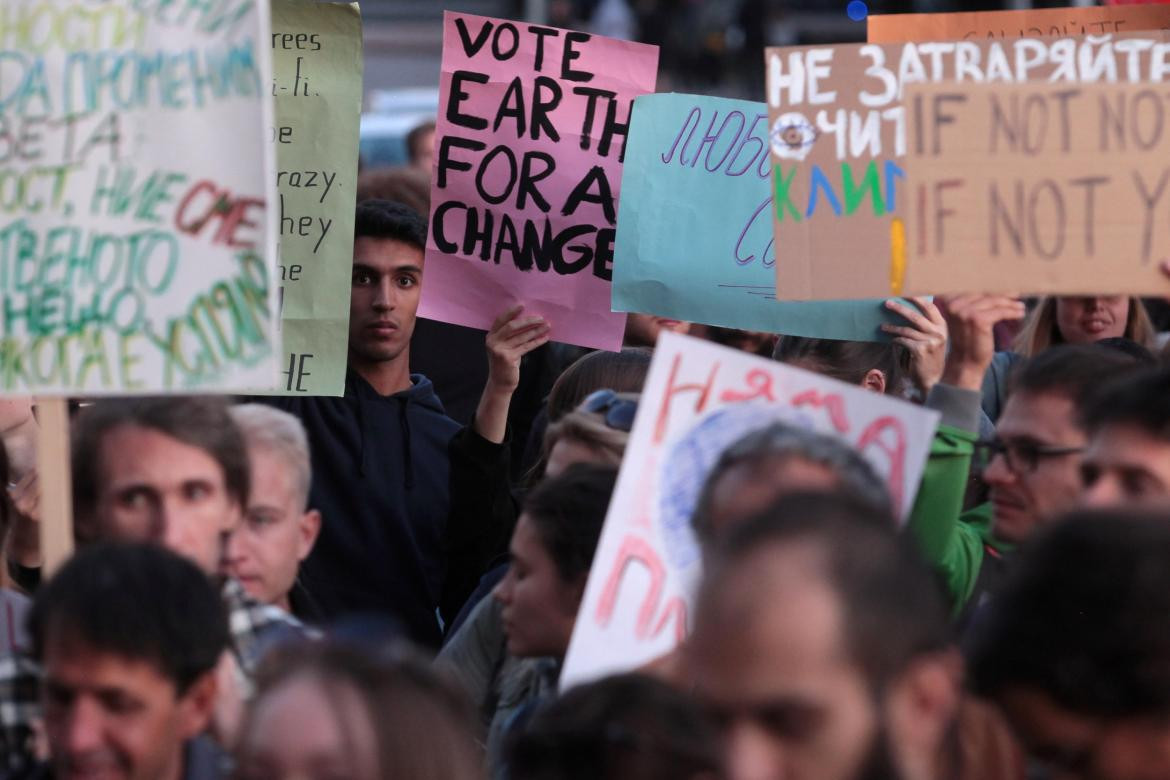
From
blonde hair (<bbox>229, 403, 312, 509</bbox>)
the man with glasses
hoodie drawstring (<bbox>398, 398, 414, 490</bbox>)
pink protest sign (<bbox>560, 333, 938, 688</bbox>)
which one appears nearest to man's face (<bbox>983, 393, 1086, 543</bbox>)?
the man with glasses

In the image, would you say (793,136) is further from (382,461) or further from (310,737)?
(310,737)

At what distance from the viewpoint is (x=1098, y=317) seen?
205 inches

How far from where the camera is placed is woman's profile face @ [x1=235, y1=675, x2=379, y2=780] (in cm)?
221

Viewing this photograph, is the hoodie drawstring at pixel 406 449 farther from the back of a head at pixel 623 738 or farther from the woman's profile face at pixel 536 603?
the back of a head at pixel 623 738

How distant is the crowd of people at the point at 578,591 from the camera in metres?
2.09

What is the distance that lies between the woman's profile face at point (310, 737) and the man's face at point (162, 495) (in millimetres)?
929

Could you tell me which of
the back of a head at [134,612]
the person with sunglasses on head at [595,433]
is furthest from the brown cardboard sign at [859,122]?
the back of a head at [134,612]

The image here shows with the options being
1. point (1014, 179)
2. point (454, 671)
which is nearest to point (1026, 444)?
point (1014, 179)

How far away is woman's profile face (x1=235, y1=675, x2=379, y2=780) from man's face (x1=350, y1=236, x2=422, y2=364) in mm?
2592

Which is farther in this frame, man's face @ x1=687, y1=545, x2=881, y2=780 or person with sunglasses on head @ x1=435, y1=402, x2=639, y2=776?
person with sunglasses on head @ x1=435, y1=402, x2=639, y2=776

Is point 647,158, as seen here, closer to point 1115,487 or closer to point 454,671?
point 454,671

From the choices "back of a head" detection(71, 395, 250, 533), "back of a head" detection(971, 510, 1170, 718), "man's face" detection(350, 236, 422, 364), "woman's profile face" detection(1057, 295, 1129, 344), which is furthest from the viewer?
"woman's profile face" detection(1057, 295, 1129, 344)

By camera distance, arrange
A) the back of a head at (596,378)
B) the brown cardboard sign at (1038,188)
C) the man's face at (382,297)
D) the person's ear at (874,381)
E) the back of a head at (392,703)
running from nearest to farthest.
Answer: the back of a head at (392,703)
the brown cardboard sign at (1038,188)
the back of a head at (596,378)
the person's ear at (874,381)
the man's face at (382,297)

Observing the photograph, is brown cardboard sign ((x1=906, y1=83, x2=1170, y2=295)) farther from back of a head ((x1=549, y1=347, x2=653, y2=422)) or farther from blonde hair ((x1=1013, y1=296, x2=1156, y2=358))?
blonde hair ((x1=1013, y1=296, x2=1156, y2=358))
